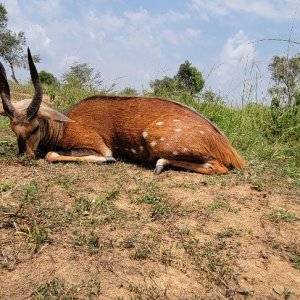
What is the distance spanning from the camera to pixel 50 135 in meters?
6.27

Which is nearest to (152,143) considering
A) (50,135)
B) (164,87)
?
(50,135)

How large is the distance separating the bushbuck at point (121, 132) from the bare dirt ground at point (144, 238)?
2.01 feet

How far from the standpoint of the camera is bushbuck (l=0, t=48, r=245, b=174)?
221 inches

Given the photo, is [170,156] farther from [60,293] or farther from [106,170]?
[60,293]

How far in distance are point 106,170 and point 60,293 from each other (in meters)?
2.75

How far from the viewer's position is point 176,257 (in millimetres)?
3240

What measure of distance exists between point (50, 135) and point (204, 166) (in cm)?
212

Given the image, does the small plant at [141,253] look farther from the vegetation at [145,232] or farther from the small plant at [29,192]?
the small plant at [29,192]

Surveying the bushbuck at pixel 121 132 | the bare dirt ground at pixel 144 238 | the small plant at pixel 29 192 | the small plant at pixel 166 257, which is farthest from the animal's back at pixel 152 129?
the small plant at pixel 166 257

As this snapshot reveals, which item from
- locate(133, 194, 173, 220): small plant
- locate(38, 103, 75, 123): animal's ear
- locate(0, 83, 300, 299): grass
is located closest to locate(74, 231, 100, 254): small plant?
locate(0, 83, 300, 299): grass

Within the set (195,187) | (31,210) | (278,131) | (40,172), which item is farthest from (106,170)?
(278,131)

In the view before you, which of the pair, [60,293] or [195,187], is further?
[195,187]

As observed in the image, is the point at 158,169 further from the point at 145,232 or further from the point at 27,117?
the point at 145,232

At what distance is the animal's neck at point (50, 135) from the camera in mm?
6227
